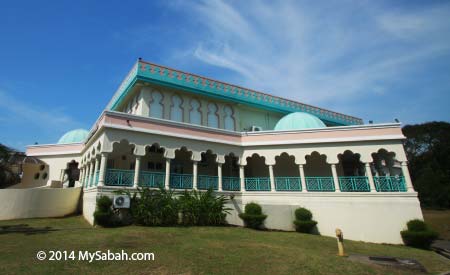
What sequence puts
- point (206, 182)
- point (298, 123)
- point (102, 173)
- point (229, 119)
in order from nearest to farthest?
1. point (102, 173)
2. point (206, 182)
3. point (298, 123)
4. point (229, 119)

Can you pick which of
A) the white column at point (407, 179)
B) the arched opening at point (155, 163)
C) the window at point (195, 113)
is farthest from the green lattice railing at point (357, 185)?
the arched opening at point (155, 163)

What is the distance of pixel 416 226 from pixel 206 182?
422 inches

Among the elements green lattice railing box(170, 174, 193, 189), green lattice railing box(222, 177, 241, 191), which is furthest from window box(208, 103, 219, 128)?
green lattice railing box(170, 174, 193, 189)

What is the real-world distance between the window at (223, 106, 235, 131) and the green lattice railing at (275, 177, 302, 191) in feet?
19.0

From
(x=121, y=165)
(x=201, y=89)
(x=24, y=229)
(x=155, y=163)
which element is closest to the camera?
(x=24, y=229)

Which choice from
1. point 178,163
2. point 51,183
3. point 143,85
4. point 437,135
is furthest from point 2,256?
point 437,135

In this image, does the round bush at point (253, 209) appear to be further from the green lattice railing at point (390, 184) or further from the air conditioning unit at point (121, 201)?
the green lattice railing at point (390, 184)

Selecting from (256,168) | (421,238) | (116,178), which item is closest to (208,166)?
(256,168)

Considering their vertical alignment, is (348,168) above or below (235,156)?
below

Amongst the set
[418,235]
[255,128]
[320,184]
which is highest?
[255,128]

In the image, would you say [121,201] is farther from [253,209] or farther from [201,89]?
[201,89]

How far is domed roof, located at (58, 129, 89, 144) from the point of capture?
21.9m

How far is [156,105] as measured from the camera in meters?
16.6

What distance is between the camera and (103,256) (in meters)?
6.80
